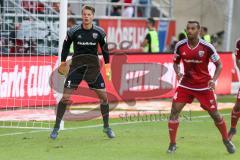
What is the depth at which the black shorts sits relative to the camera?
11.9 meters

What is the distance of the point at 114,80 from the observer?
1827 cm

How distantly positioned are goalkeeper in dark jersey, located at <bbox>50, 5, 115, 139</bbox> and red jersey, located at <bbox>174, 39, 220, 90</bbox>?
77.1 inches

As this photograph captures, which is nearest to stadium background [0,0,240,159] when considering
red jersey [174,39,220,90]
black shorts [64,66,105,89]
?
black shorts [64,66,105,89]

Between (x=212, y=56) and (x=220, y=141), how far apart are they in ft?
6.50

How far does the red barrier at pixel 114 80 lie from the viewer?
51.6 ft

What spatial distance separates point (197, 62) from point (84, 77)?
7.84ft

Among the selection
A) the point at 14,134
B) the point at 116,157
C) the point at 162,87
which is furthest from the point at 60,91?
the point at 162,87

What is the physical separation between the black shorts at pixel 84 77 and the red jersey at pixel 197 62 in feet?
6.72

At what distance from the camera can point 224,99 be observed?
1980cm

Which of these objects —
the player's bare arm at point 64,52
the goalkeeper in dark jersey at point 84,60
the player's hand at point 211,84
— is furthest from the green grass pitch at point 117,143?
the player's bare arm at point 64,52

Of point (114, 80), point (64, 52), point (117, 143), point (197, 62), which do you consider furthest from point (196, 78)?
point (114, 80)

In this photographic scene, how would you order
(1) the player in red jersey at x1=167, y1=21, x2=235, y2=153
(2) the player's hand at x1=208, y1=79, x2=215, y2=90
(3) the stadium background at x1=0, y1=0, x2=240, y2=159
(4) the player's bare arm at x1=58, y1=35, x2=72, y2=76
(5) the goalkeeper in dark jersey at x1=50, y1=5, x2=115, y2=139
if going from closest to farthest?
(2) the player's hand at x1=208, y1=79, x2=215, y2=90, (1) the player in red jersey at x1=167, y1=21, x2=235, y2=153, (5) the goalkeeper in dark jersey at x1=50, y1=5, x2=115, y2=139, (4) the player's bare arm at x1=58, y1=35, x2=72, y2=76, (3) the stadium background at x1=0, y1=0, x2=240, y2=159

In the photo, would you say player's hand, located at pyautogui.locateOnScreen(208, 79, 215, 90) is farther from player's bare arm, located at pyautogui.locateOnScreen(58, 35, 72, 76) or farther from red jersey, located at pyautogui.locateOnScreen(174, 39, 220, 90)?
player's bare arm, located at pyautogui.locateOnScreen(58, 35, 72, 76)

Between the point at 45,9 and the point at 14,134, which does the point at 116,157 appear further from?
the point at 45,9
